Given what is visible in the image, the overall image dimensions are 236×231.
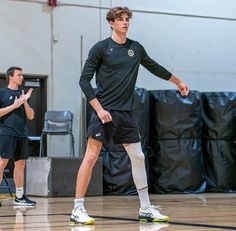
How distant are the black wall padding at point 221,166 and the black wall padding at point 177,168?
0.85 ft

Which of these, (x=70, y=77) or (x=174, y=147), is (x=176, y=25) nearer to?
(x=70, y=77)

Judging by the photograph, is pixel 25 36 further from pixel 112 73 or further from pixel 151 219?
pixel 151 219

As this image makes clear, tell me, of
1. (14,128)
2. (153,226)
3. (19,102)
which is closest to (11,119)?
(14,128)

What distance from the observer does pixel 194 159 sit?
12.1 meters

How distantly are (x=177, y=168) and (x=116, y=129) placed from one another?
6.68 m

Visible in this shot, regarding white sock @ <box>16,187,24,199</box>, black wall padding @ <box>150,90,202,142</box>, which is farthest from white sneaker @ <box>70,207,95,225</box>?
black wall padding @ <box>150,90,202,142</box>

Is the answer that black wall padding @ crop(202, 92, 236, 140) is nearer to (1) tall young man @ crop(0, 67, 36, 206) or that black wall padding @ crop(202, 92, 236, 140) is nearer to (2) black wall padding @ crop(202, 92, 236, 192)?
(2) black wall padding @ crop(202, 92, 236, 192)

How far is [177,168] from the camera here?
472 inches

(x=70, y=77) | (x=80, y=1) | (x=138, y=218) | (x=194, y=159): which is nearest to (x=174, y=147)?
(x=194, y=159)

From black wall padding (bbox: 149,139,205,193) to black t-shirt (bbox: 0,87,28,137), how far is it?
4.40 metres

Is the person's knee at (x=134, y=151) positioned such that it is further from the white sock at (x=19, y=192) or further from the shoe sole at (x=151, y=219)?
the white sock at (x=19, y=192)

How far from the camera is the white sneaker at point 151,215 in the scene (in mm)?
5465

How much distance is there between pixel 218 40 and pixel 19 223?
1067cm

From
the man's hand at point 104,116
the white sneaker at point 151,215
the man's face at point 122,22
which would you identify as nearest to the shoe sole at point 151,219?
the white sneaker at point 151,215
